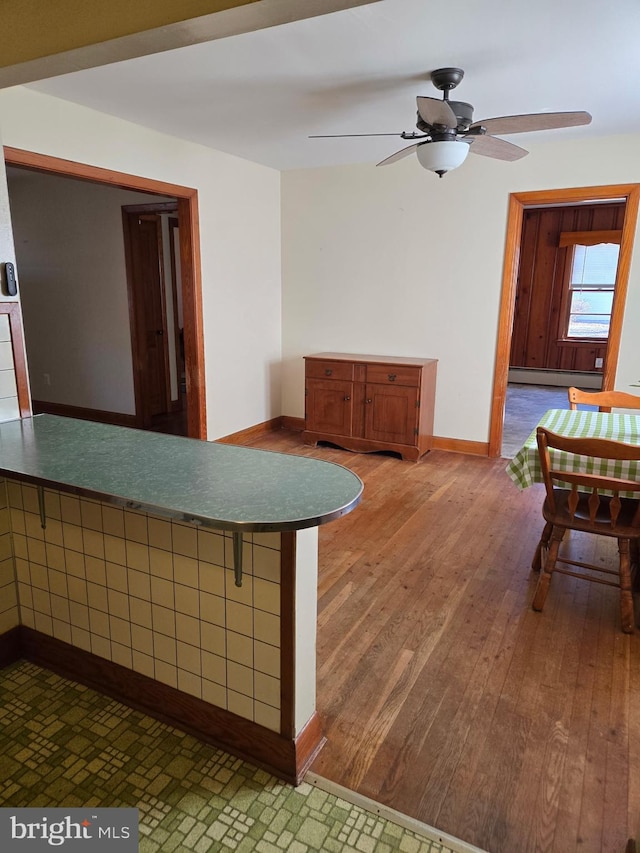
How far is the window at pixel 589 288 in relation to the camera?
26.2 feet

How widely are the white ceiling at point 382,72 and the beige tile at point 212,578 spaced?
209 centimetres

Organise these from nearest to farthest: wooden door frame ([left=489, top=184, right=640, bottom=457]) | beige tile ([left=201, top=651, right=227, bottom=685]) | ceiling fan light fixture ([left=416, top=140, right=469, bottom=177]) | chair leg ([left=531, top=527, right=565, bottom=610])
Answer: beige tile ([left=201, top=651, right=227, bottom=685])
chair leg ([left=531, top=527, right=565, bottom=610])
ceiling fan light fixture ([left=416, top=140, right=469, bottom=177])
wooden door frame ([left=489, top=184, right=640, bottom=457])

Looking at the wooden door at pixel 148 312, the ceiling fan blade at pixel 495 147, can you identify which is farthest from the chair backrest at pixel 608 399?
the wooden door at pixel 148 312

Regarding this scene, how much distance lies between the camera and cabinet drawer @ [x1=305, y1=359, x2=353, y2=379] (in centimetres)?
482

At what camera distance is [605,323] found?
8.10 m

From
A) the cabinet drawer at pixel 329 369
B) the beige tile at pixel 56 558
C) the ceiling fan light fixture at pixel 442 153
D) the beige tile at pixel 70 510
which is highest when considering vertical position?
the ceiling fan light fixture at pixel 442 153

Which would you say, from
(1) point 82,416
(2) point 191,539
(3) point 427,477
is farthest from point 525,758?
(1) point 82,416

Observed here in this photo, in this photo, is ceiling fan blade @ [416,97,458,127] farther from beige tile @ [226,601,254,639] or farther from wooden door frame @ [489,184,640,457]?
beige tile @ [226,601,254,639]

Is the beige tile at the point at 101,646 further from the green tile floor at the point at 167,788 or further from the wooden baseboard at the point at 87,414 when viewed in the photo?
the wooden baseboard at the point at 87,414

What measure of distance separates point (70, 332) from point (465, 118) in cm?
437

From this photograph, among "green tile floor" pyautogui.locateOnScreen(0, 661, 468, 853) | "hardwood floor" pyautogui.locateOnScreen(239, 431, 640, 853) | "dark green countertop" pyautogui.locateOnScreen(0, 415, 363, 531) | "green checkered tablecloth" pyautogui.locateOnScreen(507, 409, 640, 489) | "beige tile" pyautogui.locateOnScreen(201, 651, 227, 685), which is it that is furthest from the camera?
"green checkered tablecloth" pyautogui.locateOnScreen(507, 409, 640, 489)

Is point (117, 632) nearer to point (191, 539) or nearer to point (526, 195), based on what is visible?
point (191, 539)

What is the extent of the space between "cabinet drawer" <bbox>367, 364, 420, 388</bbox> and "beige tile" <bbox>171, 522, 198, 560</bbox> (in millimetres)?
3163

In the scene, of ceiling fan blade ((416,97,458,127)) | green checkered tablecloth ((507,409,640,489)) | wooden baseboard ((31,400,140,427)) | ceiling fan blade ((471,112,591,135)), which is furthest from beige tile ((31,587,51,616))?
wooden baseboard ((31,400,140,427))
